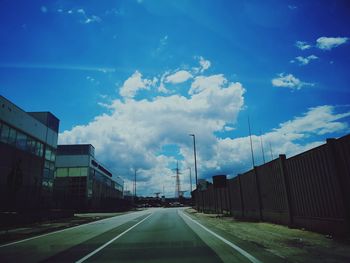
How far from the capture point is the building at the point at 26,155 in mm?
27516

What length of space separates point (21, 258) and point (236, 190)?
21820 mm

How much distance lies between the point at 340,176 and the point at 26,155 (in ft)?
96.7

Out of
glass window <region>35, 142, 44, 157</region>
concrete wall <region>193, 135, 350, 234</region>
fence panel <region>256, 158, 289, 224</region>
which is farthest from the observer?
glass window <region>35, 142, 44, 157</region>

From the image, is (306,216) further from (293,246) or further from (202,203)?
(202,203)

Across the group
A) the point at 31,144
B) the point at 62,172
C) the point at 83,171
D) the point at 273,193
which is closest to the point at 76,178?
the point at 83,171

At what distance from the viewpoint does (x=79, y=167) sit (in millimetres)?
66438

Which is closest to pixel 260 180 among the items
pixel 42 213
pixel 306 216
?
pixel 306 216

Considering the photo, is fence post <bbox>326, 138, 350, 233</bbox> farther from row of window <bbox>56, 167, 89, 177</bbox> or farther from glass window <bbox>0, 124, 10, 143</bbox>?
row of window <bbox>56, 167, 89, 177</bbox>

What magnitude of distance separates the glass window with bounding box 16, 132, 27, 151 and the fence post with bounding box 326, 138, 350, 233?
91.1 ft

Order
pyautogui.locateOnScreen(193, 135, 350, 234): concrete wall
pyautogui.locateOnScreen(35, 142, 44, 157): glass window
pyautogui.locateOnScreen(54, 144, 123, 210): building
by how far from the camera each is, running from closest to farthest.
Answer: pyautogui.locateOnScreen(193, 135, 350, 234): concrete wall < pyautogui.locateOnScreen(35, 142, 44, 157): glass window < pyautogui.locateOnScreen(54, 144, 123, 210): building

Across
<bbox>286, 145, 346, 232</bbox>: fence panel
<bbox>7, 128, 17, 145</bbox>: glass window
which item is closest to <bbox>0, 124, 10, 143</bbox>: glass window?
<bbox>7, 128, 17, 145</bbox>: glass window

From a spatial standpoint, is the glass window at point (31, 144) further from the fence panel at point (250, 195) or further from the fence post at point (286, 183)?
the fence post at point (286, 183)

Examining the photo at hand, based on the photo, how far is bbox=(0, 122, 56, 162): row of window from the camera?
28.0m

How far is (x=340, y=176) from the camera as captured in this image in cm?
1096
